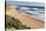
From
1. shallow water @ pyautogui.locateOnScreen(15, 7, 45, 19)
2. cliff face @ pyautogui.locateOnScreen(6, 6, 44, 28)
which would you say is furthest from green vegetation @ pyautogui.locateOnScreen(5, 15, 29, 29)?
shallow water @ pyautogui.locateOnScreen(15, 7, 45, 19)

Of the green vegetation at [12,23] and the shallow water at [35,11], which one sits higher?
the shallow water at [35,11]

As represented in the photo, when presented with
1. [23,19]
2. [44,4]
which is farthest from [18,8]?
[44,4]

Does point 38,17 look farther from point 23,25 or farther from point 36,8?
point 23,25

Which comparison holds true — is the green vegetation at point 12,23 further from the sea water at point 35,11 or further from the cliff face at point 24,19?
the sea water at point 35,11

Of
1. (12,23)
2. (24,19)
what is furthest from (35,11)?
(12,23)

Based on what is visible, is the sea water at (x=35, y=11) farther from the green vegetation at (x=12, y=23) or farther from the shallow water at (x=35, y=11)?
the green vegetation at (x=12, y=23)

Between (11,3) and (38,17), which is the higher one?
(11,3)

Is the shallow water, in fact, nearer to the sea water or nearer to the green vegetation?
the sea water

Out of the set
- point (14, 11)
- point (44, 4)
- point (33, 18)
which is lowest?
point (33, 18)

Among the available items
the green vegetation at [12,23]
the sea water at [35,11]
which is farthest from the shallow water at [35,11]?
the green vegetation at [12,23]
